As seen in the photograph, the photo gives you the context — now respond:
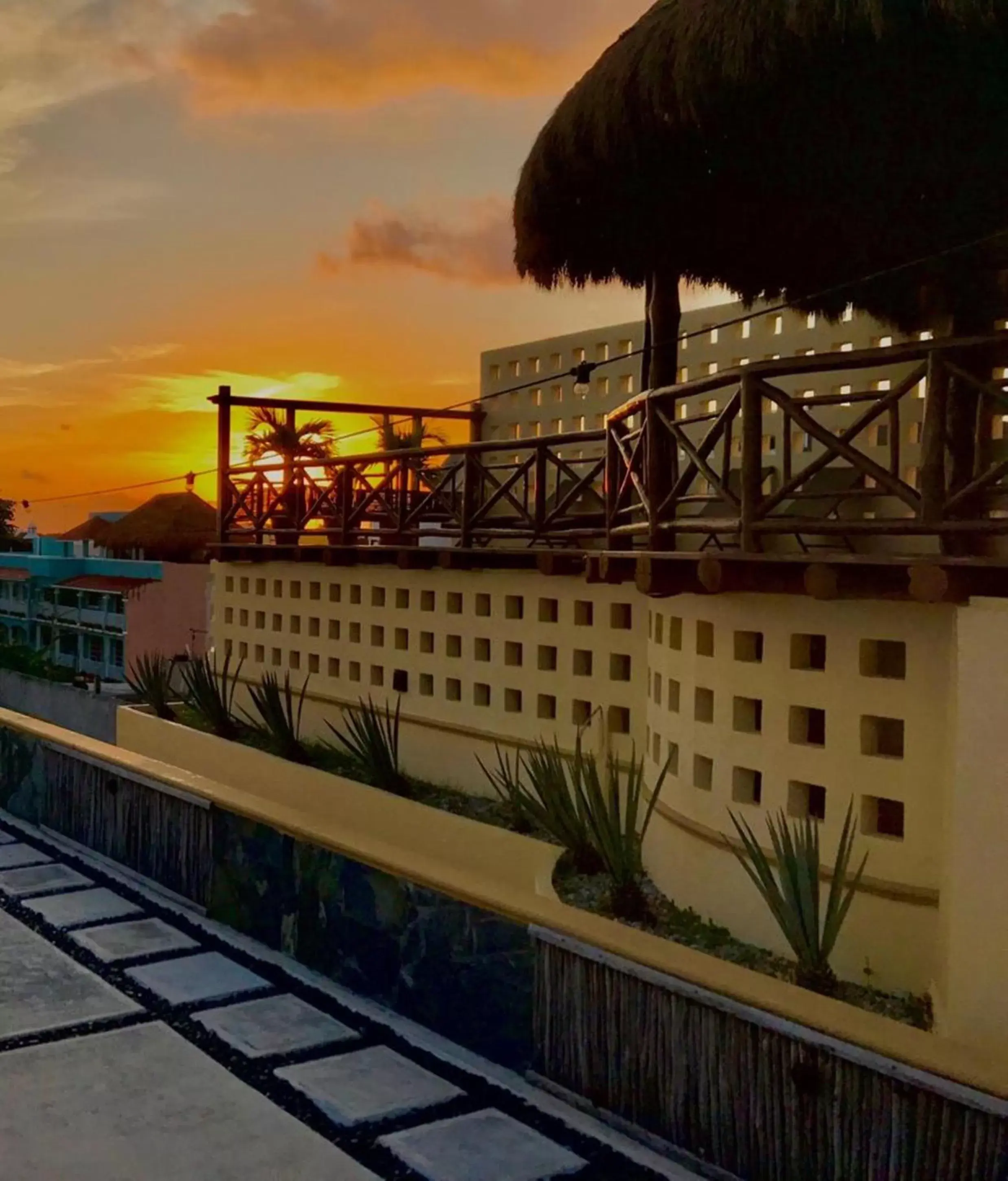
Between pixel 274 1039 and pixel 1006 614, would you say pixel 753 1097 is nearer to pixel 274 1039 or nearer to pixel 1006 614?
pixel 1006 614

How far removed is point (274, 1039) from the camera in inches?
182

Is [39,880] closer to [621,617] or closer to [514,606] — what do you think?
[514,606]

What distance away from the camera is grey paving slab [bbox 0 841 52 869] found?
711 centimetres

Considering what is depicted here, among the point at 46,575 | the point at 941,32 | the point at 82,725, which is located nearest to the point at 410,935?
the point at 941,32

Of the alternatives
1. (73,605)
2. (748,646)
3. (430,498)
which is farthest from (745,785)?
(73,605)

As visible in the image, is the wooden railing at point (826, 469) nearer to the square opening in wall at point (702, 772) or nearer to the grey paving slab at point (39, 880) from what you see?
the square opening in wall at point (702, 772)

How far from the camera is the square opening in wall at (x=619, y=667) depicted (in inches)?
283

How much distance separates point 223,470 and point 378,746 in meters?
4.19

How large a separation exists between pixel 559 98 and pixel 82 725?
9778 mm

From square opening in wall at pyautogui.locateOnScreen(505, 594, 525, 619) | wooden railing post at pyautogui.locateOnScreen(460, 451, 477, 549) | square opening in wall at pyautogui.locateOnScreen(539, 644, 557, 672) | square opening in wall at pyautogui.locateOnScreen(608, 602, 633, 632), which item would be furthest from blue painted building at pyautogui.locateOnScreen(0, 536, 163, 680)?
square opening in wall at pyautogui.locateOnScreen(608, 602, 633, 632)

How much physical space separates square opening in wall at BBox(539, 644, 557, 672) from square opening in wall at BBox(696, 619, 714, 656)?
7.67 feet

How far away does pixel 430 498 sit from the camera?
870cm

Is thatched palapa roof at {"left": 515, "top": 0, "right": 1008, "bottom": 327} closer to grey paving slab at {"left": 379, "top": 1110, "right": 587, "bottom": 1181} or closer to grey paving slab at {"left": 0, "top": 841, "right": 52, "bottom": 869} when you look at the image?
grey paving slab at {"left": 379, "top": 1110, "right": 587, "bottom": 1181}

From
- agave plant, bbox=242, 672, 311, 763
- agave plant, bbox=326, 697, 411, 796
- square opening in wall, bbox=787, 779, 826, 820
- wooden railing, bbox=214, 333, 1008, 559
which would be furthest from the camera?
agave plant, bbox=242, 672, 311, 763
